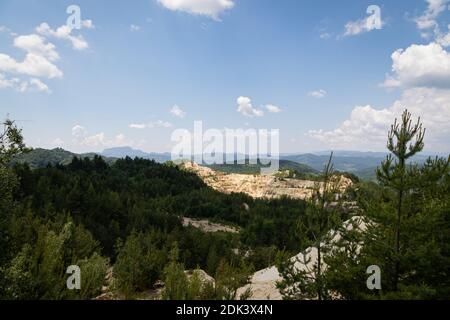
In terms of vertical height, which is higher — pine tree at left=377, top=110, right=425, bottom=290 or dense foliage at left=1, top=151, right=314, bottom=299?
pine tree at left=377, top=110, right=425, bottom=290

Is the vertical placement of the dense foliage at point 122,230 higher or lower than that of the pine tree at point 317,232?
lower

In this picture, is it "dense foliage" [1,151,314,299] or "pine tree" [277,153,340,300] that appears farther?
"dense foliage" [1,151,314,299]

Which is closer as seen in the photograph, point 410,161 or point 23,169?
point 410,161

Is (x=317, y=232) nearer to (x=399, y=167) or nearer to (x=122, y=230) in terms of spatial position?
(x=399, y=167)

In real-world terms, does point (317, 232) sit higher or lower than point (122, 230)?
higher

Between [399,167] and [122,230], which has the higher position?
[399,167]

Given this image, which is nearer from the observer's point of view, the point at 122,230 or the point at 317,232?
the point at 317,232

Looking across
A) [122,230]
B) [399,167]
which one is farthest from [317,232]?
[122,230]

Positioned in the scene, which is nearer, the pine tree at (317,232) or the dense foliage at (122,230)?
the pine tree at (317,232)

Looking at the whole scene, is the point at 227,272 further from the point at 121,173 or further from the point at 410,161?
the point at 121,173

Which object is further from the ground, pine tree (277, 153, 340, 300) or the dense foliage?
pine tree (277, 153, 340, 300)
